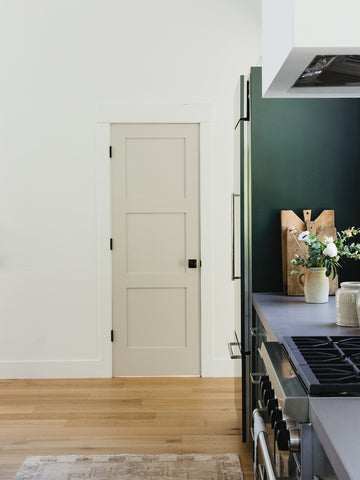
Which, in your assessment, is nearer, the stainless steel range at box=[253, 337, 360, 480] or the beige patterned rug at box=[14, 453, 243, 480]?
the stainless steel range at box=[253, 337, 360, 480]

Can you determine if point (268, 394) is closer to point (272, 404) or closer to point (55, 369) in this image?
point (272, 404)

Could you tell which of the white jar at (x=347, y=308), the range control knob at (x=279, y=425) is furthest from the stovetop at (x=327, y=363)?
the white jar at (x=347, y=308)

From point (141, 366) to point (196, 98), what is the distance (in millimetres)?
2099

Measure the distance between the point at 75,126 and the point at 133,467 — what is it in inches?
99.6

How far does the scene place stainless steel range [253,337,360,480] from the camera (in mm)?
1193

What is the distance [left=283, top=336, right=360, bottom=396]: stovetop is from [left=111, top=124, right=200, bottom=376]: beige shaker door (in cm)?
262

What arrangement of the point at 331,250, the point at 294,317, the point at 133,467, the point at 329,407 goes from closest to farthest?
the point at 329,407 < the point at 294,317 < the point at 331,250 < the point at 133,467

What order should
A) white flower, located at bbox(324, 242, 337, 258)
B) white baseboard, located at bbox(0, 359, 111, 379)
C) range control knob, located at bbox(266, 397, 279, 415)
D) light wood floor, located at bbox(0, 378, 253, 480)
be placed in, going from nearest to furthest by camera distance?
range control knob, located at bbox(266, 397, 279, 415) < white flower, located at bbox(324, 242, 337, 258) < light wood floor, located at bbox(0, 378, 253, 480) < white baseboard, located at bbox(0, 359, 111, 379)

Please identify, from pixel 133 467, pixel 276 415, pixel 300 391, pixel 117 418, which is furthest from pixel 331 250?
pixel 117 418

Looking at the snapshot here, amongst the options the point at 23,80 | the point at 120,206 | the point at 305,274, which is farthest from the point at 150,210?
the point at 305,274

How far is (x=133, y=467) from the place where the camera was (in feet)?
9.18

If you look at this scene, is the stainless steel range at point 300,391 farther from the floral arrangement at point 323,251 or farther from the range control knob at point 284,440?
the floral arrangement at point 323,251

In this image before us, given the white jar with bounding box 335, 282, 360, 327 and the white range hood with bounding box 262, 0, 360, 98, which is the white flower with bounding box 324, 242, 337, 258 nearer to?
the white jar with bounding box 335, 282, 360, 327

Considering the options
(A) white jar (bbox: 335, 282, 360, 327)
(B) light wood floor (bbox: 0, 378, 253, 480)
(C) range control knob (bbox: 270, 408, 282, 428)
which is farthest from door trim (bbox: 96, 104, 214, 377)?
(C) range control knob (bbox: 270, 408, 282, 428)
